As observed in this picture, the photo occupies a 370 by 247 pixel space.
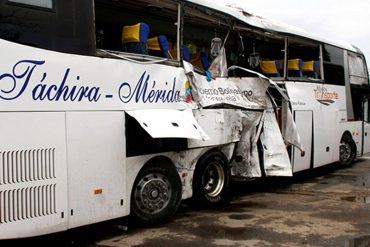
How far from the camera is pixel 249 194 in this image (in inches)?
349

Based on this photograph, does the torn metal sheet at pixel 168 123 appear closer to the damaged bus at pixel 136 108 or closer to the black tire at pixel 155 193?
the damaged bus at pixel 136 108

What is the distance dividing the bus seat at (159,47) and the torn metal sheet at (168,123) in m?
0.92

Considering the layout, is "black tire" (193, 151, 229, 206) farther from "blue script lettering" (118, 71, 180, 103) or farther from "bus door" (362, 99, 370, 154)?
"bus door" (362, 99, 370, 154)

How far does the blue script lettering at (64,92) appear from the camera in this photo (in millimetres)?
4773

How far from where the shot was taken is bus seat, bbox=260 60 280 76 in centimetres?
996

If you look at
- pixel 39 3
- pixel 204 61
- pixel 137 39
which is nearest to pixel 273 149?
pixel 204 61

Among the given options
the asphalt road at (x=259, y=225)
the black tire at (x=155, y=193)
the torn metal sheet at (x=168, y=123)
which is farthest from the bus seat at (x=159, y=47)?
the asphalt road at (x=259, y=225)

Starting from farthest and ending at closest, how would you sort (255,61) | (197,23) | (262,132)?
(255,61) < (262,132) < (197,23)

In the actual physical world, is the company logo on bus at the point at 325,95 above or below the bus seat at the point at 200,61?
below

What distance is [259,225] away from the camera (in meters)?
6.44

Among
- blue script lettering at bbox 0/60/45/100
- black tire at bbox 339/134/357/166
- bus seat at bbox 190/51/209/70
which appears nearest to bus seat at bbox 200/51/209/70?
bus seat at bbox 190/51/209/70

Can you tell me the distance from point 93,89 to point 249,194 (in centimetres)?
459

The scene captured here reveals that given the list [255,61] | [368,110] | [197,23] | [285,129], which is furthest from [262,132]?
[368,110]

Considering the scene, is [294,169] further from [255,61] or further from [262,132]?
[255,61]
